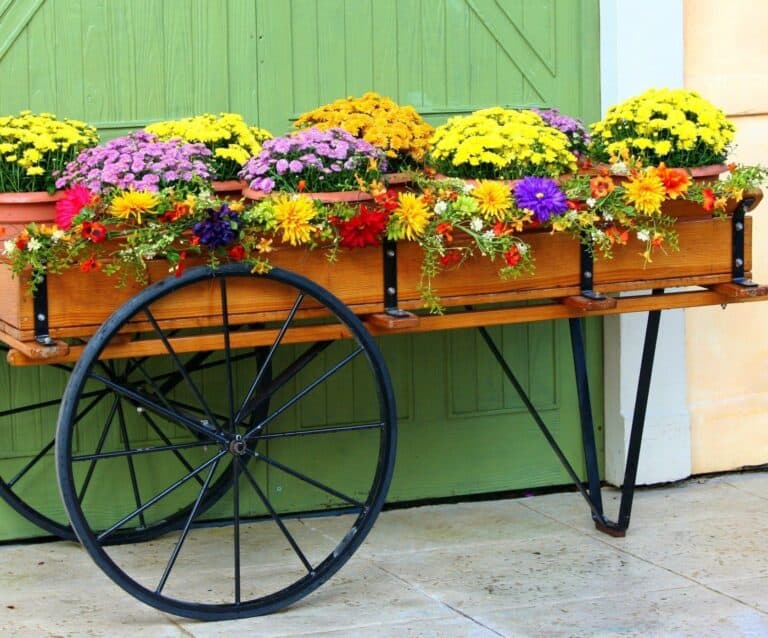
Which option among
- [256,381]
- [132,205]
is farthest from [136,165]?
[256,381]

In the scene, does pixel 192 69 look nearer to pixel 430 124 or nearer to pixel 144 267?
pixel 430 124

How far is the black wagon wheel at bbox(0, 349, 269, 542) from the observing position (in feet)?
15.3

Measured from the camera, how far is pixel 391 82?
4938mm

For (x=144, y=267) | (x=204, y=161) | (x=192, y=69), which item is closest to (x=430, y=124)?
(x=192, y=69)

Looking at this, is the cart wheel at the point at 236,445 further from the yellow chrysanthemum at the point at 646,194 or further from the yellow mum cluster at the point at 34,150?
the yellow chrysanthemum at the point at 646,194

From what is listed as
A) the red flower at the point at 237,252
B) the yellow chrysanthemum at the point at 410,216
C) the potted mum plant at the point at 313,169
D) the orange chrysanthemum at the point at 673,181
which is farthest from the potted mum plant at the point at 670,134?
the red flower at the point at 237,252

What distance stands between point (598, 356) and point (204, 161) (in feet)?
6.19

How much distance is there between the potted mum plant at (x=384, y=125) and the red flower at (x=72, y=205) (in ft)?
2.83

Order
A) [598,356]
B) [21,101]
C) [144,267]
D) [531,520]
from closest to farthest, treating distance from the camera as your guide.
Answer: [144,267] → [21,101] → [531,520] → [598,356]

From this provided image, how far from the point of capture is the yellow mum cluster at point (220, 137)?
415 centimetres

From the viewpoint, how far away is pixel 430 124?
16.4 feet

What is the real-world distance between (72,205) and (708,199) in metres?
1.82

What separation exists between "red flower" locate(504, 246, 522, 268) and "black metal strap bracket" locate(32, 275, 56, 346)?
124cm

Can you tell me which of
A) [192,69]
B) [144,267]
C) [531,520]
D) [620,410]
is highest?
[192,69]
